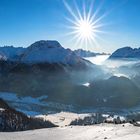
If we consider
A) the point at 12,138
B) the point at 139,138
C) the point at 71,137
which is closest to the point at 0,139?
the point at 12,138

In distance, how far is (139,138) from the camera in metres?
31.2

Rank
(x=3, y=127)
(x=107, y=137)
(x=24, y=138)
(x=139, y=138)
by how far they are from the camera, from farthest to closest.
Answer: (x=3, y=127), (x=24, y=138), (x=107, y=137), (x=139, y=138)

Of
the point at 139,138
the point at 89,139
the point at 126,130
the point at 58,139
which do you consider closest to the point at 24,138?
the point at 58,139

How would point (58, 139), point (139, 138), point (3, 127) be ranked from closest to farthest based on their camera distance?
point (139, 138) → point (58, 139) → point (3, 127)

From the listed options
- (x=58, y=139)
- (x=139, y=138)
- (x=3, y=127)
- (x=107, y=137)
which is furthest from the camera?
(x=3, y=127)

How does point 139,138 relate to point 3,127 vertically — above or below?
below

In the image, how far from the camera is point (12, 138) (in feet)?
137

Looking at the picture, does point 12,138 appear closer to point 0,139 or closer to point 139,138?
point 0,139

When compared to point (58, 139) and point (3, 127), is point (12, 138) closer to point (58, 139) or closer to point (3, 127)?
point (58, 139)

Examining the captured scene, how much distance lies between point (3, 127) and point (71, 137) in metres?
165

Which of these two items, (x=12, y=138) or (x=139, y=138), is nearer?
(x=139, y=138)

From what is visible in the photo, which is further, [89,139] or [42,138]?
[42,138]

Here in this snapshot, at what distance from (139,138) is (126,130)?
8483 millimetres

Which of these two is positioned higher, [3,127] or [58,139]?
[3,127]
